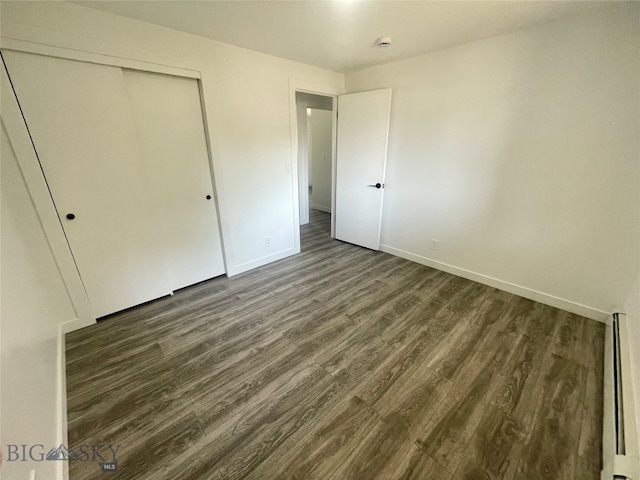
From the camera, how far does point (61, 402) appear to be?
149 centimetres

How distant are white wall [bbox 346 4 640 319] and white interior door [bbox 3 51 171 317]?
2889mm

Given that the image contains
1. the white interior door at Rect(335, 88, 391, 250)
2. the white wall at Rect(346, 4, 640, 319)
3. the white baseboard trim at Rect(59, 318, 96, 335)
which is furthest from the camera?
the white interior door at Rect(335, 88, 391, 250)

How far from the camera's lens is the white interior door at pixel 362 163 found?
3254 mm

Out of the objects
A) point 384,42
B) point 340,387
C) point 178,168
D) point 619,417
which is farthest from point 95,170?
point 619,417

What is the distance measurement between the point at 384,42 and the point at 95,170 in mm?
2777

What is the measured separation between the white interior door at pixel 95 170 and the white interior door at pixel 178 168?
140mm

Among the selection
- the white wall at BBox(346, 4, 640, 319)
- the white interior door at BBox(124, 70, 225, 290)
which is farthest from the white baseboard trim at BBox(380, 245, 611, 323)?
the white interior door at BBox(124, 70, 225, 290)

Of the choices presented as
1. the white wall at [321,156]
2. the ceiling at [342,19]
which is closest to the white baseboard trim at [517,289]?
the ceiling at [342,19]

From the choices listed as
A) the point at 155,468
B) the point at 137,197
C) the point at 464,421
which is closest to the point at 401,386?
the point at 464,421

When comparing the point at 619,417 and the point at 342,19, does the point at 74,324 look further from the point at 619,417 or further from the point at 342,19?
the point at 619,417

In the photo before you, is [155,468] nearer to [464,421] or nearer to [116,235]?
[464,421]

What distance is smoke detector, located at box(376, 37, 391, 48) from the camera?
2.34m

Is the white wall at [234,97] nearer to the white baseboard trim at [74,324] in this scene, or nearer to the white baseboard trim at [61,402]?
the white baseboard trim at [74,324]

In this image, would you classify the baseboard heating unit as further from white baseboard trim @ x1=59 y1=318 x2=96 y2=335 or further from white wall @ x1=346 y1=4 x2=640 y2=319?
white baseboard trim @ x1=59 y1=318 x2=96 y2=335
